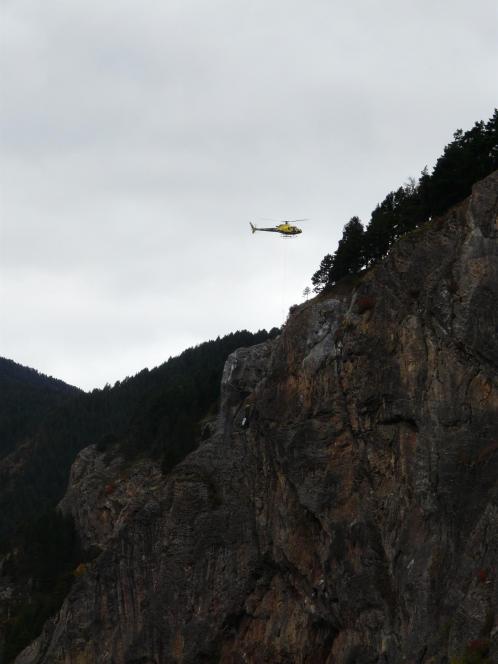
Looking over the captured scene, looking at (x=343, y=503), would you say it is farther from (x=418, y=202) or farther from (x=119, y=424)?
(x=119, y=424)

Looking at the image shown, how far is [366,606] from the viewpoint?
1656 inches

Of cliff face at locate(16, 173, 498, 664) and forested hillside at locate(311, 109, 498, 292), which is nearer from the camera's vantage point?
cliff face at locate(16, 173, 498, 664)

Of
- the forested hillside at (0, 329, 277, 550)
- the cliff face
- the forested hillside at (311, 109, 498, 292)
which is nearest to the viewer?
the cliff face

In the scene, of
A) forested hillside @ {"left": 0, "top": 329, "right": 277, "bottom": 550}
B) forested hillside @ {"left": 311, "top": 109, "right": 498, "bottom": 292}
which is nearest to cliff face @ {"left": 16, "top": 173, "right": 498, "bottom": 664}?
forested hillside @ {"left": 311, "top": 109, "right": 498, "bottom": 292}

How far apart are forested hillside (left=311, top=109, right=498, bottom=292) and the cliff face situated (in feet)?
15.9

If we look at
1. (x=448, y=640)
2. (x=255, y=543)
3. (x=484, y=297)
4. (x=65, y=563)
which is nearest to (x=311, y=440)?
(x=255, y=543)

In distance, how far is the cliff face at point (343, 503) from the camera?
38219 millimetres

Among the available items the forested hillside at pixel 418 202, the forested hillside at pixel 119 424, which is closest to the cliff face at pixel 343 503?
the forested hillside at pixel 418 202

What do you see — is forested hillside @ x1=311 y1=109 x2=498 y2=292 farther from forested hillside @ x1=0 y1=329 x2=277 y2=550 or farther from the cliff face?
forested hillside @ x1=0 y1=329 x2=277 y2=550

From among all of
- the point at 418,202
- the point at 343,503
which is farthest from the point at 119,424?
the point at 343,503

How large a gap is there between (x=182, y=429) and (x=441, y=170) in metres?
36.8

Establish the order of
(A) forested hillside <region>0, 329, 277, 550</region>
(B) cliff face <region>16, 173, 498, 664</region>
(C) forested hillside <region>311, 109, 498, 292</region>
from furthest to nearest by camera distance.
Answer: (A) forested hillside <region>0, 329, 277, 550</region> < (C) forested hillside <region>311, 109, 498, 292</region> < (B) cliff face <region>16, 173, 498, 664</region>

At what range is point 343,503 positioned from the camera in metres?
45.0

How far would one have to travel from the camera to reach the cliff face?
38219 millimetres
